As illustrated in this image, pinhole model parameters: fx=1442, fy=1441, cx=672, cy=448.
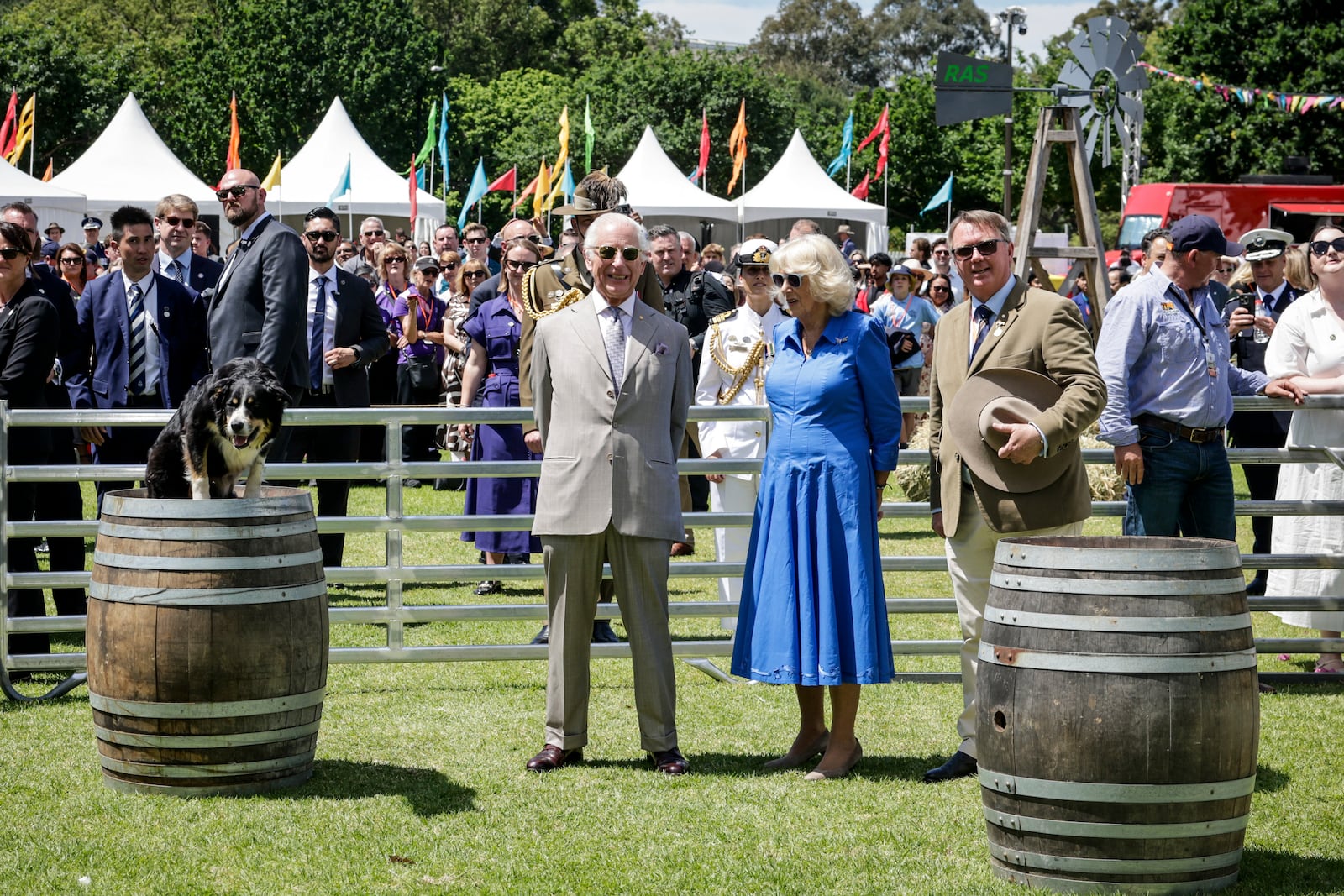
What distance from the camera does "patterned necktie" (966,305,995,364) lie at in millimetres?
5773

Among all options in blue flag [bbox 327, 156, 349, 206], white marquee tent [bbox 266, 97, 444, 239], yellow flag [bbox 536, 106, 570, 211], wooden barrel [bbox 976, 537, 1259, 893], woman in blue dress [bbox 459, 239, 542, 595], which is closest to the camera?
wooden barrel [bbox 976, 537, 1259, 893]

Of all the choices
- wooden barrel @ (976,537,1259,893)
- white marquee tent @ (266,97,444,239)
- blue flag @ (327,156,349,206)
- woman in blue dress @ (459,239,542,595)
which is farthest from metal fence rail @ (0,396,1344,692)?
white marquee tent @ (266,97,444,239)

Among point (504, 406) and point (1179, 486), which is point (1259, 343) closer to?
point (1179, 486)

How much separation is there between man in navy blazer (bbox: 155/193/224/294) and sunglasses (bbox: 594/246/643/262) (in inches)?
143

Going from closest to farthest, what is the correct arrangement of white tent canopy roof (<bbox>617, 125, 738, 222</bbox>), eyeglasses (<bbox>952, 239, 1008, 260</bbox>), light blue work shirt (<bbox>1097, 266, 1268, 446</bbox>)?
eyeglasses (<bbox>952, 239, 1008, 260</bbox>) < light blue work shirt (<bbox>1097, 266, 1268, 446</bbox>) < white tent canopy roof (<bbox>617, 125, 738, 222</bbox>)

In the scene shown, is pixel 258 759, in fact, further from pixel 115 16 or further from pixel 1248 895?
pixel 115 16

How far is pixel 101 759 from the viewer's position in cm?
545

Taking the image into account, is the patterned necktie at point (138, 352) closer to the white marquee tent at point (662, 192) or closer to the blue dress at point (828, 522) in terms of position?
the blue dress at point (828, 522)

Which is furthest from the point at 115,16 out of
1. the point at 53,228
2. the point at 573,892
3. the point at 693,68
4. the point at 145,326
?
the point at 573,892

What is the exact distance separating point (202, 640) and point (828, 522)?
93.8 inches

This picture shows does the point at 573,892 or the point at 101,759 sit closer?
the point at 573,892

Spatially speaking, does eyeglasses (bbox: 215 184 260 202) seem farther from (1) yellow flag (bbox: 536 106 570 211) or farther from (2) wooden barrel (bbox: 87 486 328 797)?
(1) yellow flag (bbox: 536 106 570 211)

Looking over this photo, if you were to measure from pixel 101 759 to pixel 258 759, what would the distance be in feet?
2.10

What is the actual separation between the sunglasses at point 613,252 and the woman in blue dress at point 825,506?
1.86 ft
